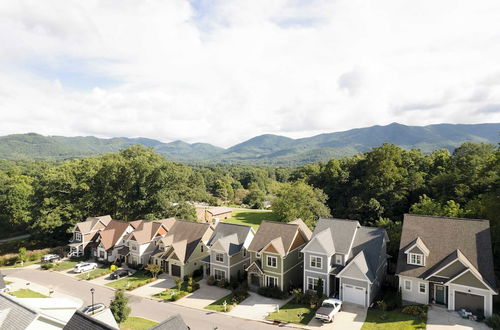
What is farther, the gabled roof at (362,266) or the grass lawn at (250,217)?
the grass lawn at (250,217)

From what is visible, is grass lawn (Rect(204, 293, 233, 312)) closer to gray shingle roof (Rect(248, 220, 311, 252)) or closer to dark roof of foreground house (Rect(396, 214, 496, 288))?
gray shingle roof (Rect(248, 220, 311, 252))

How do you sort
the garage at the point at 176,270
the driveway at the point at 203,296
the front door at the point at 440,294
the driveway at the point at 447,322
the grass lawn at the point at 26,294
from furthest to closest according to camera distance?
1. the garage at the point at 176,270
2. the grass lawn at the point at 26,294
3. the driveway at the point at 203,296
4. the front door at the point at 440,294
5. the driveway at the point at 447,322

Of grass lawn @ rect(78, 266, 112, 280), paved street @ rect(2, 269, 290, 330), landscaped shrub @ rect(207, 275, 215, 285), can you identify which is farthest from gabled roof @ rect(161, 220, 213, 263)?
grass lawn @ rect(78, 266, 112, 280)

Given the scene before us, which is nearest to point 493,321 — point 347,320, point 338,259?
point 347,320

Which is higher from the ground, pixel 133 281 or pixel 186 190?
pixel 186 190

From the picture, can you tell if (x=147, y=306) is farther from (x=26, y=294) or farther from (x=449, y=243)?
(x=449, y=243)

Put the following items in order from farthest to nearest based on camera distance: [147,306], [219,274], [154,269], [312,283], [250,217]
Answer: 1. [250,217]
2. [154,269]
3. [219,274]
4. [312,283]
5. [147,306]

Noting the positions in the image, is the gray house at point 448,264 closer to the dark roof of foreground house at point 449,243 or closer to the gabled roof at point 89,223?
the dark roof of foreground house at point 449,243

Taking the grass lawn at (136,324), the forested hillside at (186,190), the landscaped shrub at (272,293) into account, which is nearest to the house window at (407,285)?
the landscaped shrub at (272,293)

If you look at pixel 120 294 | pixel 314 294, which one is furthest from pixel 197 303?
pixel 314 294
